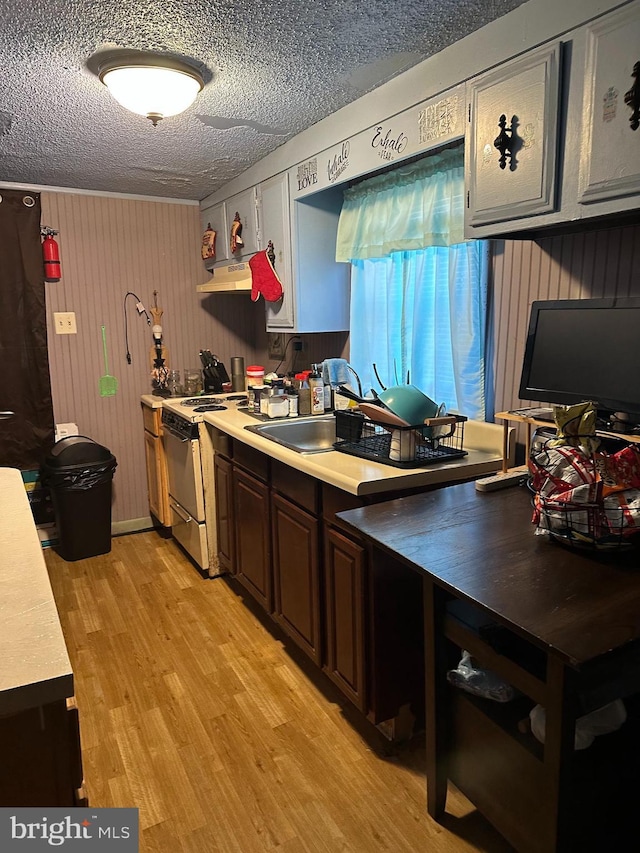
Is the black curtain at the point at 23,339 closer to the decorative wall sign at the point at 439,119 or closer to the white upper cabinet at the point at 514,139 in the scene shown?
the decorative wall sign at the point at 439,119

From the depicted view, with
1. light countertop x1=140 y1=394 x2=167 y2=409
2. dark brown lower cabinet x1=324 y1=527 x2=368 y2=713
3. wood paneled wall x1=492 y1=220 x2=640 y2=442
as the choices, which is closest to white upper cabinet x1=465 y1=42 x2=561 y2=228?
wood paneled wall x1=492 y1=220 x2=640 y2=442

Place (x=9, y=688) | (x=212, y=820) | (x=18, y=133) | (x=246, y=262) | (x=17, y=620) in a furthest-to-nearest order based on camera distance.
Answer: (x=246, y=262)
(x=18, y=133)
(x=212, y=820)
(x=17, y=620)
(x=9, y=688)

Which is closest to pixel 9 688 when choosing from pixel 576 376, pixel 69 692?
pixel 69 692

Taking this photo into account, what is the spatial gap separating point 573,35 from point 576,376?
0.87 meters

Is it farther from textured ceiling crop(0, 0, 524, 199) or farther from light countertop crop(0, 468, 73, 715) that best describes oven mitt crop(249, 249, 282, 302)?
light countertop crop(0, 468, 73, 715)

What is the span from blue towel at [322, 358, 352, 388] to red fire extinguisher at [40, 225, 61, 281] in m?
1.77

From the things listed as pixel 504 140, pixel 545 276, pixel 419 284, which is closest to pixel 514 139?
pixel 504 140

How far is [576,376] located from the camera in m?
1.69

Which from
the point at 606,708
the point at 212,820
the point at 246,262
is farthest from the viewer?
the point at 246,262

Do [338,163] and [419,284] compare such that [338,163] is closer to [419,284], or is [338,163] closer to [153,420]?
[419,284]

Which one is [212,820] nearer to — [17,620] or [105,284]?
[17,620]

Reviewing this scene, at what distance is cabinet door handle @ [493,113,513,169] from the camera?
1.63 meters

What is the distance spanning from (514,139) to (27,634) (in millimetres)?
1657

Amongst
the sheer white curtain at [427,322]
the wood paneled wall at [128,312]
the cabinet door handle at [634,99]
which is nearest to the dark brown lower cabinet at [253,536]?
the sheer white curtain at [427,322]
